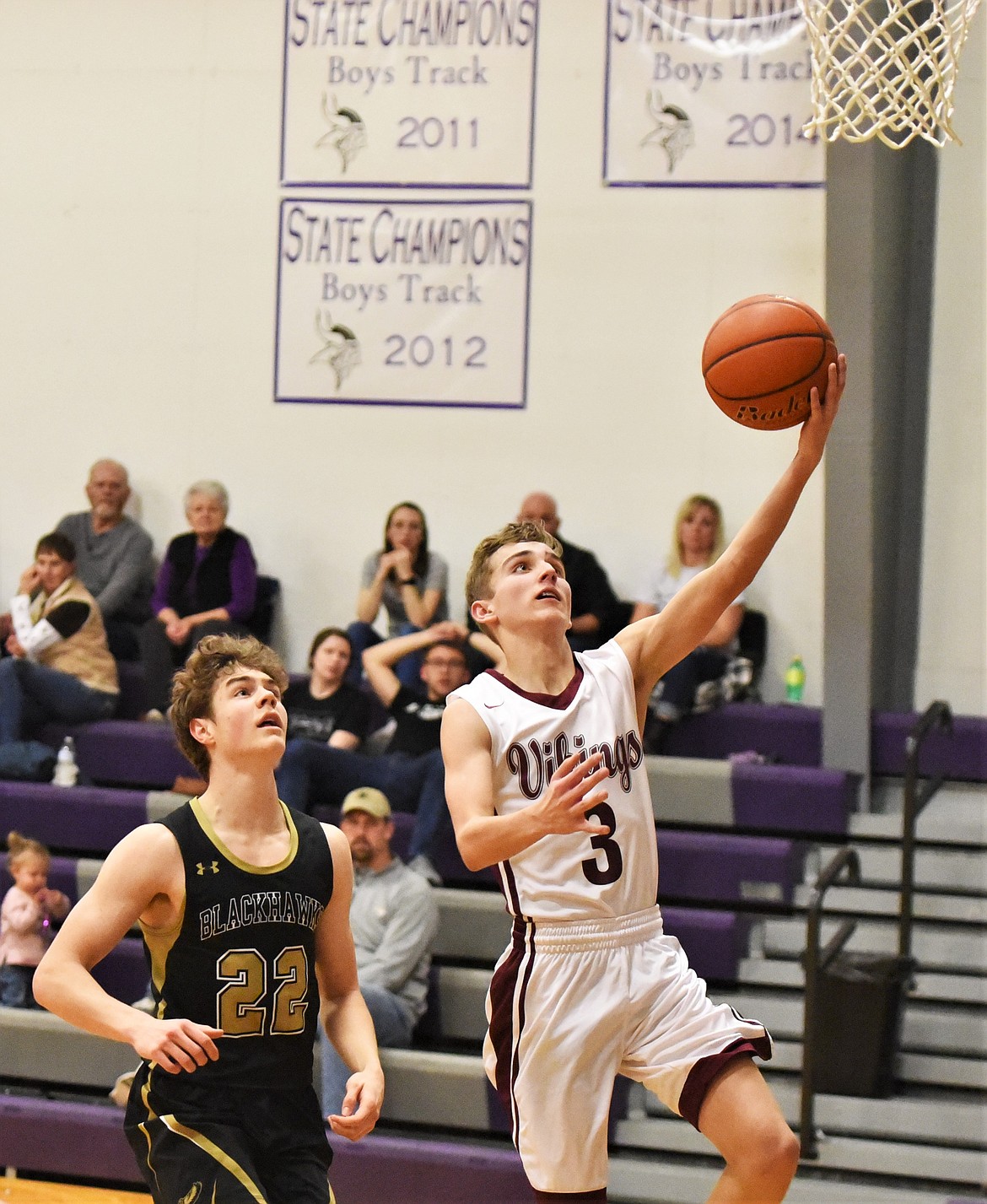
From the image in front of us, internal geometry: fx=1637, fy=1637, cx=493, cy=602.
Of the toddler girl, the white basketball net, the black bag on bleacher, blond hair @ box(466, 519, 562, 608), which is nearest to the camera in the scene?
blond hair @ box(466, 519, 562, 608)

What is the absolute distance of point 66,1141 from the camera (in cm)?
648

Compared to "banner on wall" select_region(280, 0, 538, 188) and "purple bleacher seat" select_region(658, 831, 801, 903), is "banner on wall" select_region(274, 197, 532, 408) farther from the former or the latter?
"purple bleacher seat" select_region(658, 831, 801, 903)

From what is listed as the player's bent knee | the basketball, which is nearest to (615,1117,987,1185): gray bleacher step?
the player's bent knee

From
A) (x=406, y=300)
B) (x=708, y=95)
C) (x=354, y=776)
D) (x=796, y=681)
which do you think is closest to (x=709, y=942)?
(x=354, y=776)

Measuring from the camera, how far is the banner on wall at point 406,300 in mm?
9117

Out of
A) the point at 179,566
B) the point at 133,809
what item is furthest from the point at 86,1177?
the point at 179,566

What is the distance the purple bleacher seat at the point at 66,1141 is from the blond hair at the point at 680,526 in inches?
155

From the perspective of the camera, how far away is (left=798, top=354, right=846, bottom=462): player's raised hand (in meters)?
3.59

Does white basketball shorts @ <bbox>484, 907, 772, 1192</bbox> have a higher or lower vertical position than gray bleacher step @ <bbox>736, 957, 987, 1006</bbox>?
higher

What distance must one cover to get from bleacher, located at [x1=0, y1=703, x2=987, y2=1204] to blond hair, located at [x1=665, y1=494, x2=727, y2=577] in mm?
891

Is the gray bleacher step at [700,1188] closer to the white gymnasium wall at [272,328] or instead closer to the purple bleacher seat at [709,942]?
the purple bleacher seat at [709,942]

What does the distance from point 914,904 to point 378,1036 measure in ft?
8.45

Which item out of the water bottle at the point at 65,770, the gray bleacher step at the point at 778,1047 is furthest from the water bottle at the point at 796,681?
the water bottle at the point at 65,770

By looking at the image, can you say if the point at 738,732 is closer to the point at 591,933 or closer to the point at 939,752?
the point at 939,752
